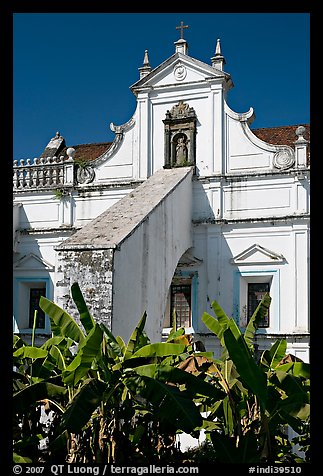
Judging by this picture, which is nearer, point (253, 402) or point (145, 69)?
point (253, 402)

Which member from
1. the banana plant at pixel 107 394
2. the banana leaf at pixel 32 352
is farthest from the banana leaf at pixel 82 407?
the banana leaf at pixel 32 352

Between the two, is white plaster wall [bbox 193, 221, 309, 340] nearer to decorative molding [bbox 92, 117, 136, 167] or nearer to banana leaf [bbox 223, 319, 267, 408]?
decorative molding [bbox 92, 117, 136, 167]

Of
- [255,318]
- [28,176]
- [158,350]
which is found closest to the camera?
[158,350]

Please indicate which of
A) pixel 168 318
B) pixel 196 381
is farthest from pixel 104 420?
pixel 168 318

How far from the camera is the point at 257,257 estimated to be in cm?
1527

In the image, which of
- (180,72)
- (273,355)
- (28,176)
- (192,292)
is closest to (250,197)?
(192,292)

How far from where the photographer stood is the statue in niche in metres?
16.3

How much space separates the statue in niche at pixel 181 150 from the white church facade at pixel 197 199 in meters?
0.03

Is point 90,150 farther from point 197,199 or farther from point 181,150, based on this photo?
point 197,199

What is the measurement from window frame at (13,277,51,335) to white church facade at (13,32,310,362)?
0.03 meters

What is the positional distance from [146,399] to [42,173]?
12.8 meters

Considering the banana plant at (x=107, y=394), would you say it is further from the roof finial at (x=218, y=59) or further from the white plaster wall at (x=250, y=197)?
the roof finial at (x=218, y=59)
